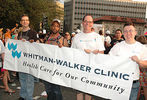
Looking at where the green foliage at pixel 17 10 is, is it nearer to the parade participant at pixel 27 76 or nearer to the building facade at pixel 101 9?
the parade participant at pixel 27 76

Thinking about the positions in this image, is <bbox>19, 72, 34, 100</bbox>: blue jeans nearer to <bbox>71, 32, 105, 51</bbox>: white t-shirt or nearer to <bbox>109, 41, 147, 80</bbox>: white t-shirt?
<bbox>71, 32, 105, 51</bbox>: white t-shirt

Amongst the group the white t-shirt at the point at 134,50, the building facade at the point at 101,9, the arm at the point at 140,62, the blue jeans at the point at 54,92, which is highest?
the building facade at the point at 101,9

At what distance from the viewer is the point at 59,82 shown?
3.63 m

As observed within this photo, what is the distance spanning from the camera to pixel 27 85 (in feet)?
12.8

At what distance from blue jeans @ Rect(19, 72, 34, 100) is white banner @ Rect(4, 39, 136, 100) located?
131 mm

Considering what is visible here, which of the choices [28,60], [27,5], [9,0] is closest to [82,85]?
[28,60]

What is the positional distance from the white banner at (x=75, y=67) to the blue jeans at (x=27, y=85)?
131 mm

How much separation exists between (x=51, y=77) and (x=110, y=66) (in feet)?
4.54

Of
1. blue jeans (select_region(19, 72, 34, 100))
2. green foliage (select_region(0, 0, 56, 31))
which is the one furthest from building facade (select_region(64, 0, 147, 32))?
blue jeans (select_region(19, 72, 34, 100))

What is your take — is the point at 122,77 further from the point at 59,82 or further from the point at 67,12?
the point at 67,12

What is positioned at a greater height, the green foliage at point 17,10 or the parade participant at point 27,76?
the green foliage at point 17,10

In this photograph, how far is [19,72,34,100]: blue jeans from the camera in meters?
3.92

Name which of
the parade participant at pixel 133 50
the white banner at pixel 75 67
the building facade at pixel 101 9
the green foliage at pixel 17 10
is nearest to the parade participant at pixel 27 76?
the white banner at pixel 75 67

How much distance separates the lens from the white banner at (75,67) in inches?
116
